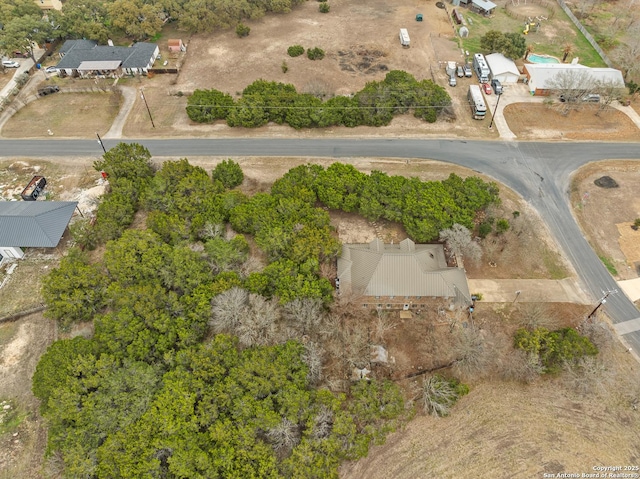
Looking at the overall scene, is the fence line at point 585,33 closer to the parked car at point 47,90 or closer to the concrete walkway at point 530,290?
the concrete walkway at point 530,290

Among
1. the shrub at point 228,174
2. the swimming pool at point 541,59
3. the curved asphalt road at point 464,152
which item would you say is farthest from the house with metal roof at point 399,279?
the swimming pool at point 541,59

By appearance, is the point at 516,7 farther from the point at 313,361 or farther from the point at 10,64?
the point at 10,64

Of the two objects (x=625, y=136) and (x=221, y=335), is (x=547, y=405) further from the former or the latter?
(x=625, y=136)

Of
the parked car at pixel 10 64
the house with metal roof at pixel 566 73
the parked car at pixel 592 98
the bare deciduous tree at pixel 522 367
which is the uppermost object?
the parked car at pixel 10 64

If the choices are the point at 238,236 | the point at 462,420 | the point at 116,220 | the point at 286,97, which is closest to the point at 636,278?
the point at 462,420

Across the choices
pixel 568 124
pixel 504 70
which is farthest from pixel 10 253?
pixel 568 124

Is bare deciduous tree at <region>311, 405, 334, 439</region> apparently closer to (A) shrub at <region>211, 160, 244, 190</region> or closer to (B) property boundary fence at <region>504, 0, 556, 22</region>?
(A) shrub at <region>211, 160, 244, 190</region>
